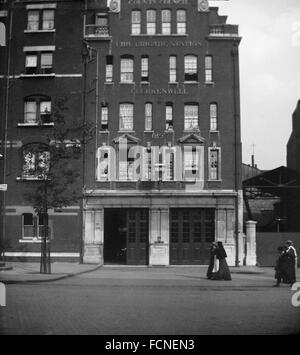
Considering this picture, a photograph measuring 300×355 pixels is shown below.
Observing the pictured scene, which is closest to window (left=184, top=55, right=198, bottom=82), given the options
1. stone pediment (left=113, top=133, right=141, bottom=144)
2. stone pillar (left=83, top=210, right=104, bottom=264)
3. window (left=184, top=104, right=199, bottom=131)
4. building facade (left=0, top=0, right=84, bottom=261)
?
window (left=184, top=104, right=199, bottom=131)

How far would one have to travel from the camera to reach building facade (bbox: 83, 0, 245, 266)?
1375 inches

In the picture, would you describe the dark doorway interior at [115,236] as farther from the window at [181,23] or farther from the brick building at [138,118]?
the window at [181,23]

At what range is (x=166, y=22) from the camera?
35625 millimetres

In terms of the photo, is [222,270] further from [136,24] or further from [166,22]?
[136,24]

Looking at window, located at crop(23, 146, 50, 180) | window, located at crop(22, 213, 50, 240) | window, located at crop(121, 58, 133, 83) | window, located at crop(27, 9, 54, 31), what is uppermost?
window, located at crop(27, 9, 54, 31)

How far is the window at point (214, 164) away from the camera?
35.4m

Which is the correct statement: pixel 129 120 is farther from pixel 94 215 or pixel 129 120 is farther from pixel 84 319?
pixel 84 319

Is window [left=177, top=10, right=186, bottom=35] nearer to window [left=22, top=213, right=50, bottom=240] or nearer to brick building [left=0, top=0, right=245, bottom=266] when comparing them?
brick building [left=0, top=0, right=245, bottom=266]

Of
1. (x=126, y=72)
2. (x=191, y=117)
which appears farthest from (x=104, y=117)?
(x=191, y=117)

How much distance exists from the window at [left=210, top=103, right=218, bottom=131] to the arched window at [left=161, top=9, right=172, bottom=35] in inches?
219

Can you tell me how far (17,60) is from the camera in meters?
35.1

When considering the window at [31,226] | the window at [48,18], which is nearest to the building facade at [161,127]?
the window at [48,18]

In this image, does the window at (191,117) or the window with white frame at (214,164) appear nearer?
the window with white frame at (214,164)

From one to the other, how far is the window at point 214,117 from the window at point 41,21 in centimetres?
1148
